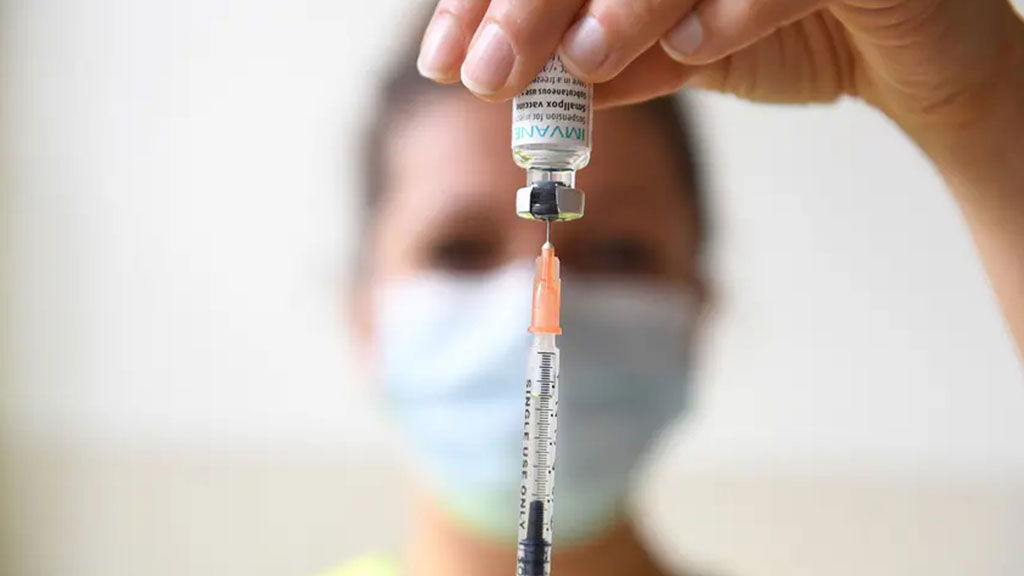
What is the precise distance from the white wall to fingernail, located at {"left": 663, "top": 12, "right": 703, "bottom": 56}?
0.82 m

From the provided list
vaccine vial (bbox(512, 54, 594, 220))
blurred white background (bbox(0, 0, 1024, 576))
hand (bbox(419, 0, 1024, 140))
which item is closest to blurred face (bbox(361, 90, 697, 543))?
blurred white background (bbox(0, 0, 1024, 576))

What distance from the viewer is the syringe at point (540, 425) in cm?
65

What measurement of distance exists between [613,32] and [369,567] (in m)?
1.08

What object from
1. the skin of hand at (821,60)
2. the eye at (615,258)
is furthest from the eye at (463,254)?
the skin of hand at (821,60)

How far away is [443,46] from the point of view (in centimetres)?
61

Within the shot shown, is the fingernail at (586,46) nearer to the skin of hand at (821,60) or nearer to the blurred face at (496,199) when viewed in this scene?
the skin of hand at (821,60)

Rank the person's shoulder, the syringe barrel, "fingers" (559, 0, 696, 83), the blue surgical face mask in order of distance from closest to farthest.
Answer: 1. "fingers" (559, 0, 696, 83)
2. the syringe barrel
3. the blue surgical face mask
4. the person's shoulder

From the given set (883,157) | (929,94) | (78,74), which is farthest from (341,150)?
(929,94)

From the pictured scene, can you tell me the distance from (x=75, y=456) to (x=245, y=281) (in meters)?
0.42

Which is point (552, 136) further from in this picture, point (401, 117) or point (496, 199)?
point (401, 117)

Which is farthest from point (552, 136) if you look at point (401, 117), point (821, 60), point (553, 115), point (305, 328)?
point (305, 328)

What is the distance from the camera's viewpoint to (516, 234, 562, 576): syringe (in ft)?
2.12

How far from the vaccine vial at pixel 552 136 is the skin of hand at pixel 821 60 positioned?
0.04ft

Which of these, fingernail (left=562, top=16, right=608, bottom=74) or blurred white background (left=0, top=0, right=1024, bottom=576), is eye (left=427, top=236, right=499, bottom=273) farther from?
fingernail (left=562, top=16, right=608, bottom=74)
